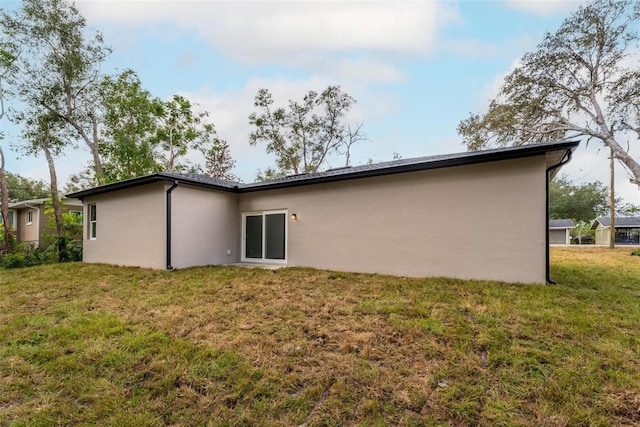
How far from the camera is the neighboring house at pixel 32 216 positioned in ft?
50.5

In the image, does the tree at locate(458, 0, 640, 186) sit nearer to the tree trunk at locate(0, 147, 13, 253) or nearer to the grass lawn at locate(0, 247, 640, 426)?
the grass lawn at locate(0, 247, 640, 426)

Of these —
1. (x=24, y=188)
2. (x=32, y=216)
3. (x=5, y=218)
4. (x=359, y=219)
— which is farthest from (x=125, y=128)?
(x=24, y=188)

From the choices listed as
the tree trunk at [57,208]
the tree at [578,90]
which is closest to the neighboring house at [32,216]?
the tree trunk at [57,208]

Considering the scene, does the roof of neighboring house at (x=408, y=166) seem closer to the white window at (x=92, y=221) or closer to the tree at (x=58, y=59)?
the white window at (x=92, y=221)

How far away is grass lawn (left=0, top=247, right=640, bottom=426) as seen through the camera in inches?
84.2

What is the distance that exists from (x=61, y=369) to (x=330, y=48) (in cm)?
1274

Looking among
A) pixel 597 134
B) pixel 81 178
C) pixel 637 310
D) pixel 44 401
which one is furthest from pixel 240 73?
pixel 81 178

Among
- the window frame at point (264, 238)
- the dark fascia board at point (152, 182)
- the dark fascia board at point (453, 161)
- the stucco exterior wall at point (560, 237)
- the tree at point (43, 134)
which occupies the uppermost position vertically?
the tree at point (43, 134)

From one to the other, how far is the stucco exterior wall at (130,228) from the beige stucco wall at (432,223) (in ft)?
11.9

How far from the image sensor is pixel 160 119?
18531 mm

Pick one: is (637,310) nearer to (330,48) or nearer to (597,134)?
(330,48)

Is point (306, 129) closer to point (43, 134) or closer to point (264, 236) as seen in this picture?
point (264, 236)

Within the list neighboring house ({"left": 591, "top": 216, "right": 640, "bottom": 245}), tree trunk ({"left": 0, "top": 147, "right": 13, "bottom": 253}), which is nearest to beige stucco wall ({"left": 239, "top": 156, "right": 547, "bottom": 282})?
tree trunk ({"left": 0, "top": 147, "right": 13, "bottom": 253})

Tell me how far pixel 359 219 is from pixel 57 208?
1292 cm
